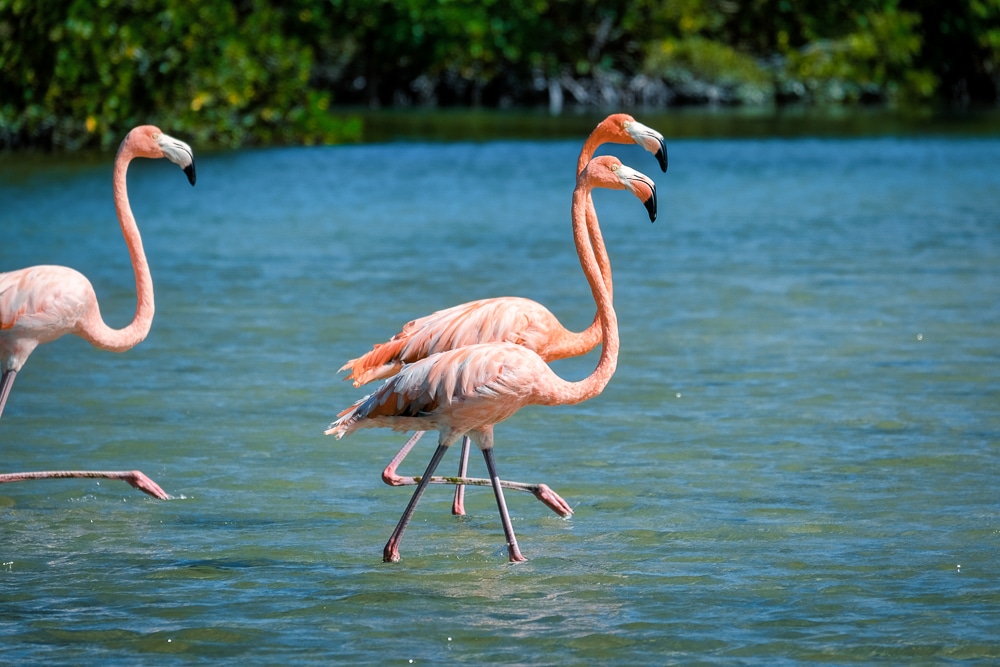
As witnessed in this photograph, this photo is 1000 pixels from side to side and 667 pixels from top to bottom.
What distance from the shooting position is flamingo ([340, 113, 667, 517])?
6.22 metres

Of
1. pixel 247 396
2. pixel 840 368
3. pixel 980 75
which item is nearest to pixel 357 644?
pixel 247 396

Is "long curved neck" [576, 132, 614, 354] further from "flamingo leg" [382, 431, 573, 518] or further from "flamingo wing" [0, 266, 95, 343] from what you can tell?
"flamingo wing" [0, 266, 95, 343]

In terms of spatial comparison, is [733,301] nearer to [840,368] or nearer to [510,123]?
[840,368]

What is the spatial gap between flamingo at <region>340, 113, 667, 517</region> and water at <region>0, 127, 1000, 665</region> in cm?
52

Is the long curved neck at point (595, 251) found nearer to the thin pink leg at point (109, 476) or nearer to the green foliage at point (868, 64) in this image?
the thin pink leg at point (109, 476)

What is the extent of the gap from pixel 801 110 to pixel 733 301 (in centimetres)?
3098

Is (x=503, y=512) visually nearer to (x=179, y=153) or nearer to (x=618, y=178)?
(x=618, y=178)

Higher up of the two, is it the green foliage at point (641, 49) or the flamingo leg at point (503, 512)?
the green foliage at point (641, 49)

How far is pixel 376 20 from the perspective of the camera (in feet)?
133

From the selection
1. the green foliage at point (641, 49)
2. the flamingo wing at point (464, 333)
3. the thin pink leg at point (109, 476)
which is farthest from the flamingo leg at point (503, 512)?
the green foliage at point (641, 49)

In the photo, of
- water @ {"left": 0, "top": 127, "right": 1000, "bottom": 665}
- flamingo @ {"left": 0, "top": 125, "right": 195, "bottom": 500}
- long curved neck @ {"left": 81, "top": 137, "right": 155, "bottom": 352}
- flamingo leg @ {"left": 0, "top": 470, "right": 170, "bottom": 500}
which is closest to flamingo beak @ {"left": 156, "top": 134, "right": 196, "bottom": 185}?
flamingo @ {"left": 0, "top": 125, "right": 195, "bottom": 500}

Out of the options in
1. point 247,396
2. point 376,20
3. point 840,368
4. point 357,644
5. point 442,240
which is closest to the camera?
point 357,644

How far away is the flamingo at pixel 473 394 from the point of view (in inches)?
211

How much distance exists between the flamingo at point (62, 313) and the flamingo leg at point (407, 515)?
1285mm
